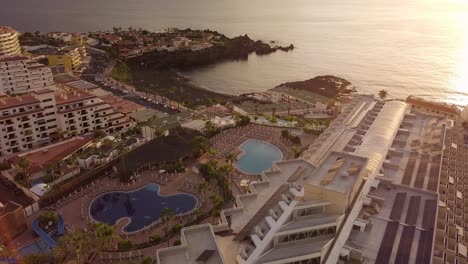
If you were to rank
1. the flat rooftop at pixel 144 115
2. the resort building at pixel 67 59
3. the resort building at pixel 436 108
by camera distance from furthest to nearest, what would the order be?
the resort building at pixel 67 59 → the flat rooftop at pixel 144 115 → the resort building at pixel 436 108

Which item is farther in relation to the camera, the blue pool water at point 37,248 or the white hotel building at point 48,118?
the white hotel building at point 48,118

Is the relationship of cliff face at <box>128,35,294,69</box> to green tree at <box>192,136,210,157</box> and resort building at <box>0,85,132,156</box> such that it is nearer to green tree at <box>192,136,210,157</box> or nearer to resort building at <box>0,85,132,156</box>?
resort building at <box>0,85,132,156</box>

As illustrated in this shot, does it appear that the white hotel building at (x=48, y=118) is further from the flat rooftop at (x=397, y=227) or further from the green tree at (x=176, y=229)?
the flat rooftop at (x=397, y=227)

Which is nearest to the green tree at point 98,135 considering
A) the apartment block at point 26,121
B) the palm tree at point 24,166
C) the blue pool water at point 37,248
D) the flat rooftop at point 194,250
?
the apartment block at point 26,121

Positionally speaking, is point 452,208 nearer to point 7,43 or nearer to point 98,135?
point 98,135

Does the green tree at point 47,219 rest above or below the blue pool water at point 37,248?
above

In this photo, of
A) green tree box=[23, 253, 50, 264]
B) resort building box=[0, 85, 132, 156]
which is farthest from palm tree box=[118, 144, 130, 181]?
green tree box=[23, 253, 50, 264]

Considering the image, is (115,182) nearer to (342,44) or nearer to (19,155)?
(19,155)
